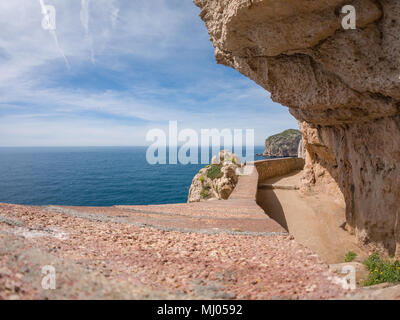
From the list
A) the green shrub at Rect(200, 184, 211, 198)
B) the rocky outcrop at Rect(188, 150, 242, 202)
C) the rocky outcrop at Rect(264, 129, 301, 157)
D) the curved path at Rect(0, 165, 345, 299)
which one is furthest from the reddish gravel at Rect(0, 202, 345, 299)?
the rocky outcrop at Rect(264, 129, 301, 157)

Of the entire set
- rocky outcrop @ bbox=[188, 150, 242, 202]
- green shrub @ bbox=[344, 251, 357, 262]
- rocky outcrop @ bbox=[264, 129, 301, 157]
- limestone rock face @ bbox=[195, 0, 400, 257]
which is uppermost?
rocky outcrop @ bbox=[264, 129, 301, 157]

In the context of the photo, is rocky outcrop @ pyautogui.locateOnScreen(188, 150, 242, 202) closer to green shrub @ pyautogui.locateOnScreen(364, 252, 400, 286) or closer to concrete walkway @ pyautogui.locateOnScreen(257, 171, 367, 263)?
concrete walkway @ pyautogui.locateOnScreen(257, 171, 367, 263)

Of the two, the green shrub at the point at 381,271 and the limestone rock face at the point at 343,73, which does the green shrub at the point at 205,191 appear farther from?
the green shrub at the point at 381,271

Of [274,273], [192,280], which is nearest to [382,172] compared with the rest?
[274,273]

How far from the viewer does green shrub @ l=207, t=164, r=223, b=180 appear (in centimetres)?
2022

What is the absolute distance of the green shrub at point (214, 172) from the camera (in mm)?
20219

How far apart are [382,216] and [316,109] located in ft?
12.9

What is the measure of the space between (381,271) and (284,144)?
391 feet

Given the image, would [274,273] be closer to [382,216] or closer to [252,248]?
[252,248]

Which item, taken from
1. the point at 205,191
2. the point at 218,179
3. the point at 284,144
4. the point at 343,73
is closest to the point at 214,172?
the point at 218,179

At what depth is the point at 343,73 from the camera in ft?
17.3

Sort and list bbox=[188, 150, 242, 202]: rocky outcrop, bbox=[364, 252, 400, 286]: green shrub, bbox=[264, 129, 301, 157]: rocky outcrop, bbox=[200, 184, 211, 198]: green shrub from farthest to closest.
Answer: bbox=[264, 129, 301, 157]: rocky outcrop, bbox=[200, 184, 211, 198]: green shrub, bbox=[188, 150, 242, 202]: rocky outcrop, bbox=[364, 252, 400, 286]: green shrub

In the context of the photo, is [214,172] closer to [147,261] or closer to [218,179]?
[218,179]

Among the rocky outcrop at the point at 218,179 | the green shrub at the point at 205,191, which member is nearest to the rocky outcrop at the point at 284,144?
the rocky outcrop at the point at 218,179
